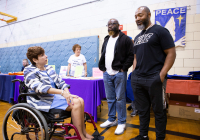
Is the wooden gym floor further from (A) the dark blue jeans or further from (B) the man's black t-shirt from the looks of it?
(B) the man's black t-shirt

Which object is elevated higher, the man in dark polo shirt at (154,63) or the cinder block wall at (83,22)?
the cinder block wall at (83,22)

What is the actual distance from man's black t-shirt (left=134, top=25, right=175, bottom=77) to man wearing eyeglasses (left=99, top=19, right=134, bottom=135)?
1.35 feet

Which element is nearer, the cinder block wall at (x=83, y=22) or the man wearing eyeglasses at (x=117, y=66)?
the man wearing eyeglasses at (x=117, y=66)

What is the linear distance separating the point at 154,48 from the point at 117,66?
59 centimetres

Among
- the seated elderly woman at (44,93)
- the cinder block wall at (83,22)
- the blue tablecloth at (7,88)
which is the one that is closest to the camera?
the seated elderly woman at (44,93)

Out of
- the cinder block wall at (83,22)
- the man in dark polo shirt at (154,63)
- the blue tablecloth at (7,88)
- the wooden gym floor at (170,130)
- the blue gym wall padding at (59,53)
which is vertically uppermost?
the cinder block wall at (83,22)

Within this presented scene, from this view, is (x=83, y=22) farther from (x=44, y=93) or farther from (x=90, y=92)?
(x=44, y=93)

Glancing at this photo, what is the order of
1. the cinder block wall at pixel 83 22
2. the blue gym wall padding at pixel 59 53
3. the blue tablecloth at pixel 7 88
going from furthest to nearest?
1. the blue gym wall padding at pixel 59 53
2. the blue tablecloth at pixel 7 88
3. the cinder block wall at pixel 83 22

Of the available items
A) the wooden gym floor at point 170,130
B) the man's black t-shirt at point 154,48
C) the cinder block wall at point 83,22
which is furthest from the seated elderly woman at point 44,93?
the cinder block wall at point 83,22

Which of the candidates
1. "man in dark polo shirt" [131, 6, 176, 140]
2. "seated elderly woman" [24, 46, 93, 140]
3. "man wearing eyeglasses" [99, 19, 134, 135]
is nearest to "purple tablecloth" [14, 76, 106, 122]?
"man wearing eyeglasses" [99, 19, 134, 135]

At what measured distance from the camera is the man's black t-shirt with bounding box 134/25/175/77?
1216 millimetres

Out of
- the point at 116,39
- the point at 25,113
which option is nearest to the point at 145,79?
the point at 116,39

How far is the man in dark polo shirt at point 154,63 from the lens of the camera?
1.21 meters

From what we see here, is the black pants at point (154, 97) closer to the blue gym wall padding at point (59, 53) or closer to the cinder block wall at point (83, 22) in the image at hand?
the cinder block wall at point (83, 22)
